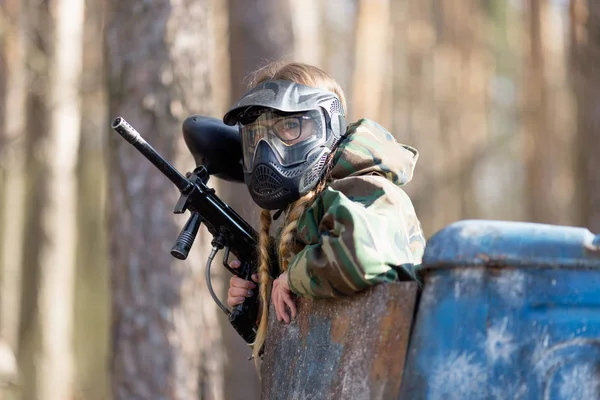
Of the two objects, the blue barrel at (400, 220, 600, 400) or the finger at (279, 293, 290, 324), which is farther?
the finger at (279, 293, 290, 324)

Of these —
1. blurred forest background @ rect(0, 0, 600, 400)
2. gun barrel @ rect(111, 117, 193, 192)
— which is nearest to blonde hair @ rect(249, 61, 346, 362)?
gun barrel @ rect(111, 117, 193, 192)

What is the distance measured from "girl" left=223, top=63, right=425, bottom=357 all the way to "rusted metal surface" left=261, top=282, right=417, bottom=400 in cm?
7

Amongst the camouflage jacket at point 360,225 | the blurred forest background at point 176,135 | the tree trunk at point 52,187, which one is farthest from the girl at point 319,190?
the tree trunk at point 52,187

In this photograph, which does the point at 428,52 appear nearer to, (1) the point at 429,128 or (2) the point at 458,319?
(1) the point at 429,128

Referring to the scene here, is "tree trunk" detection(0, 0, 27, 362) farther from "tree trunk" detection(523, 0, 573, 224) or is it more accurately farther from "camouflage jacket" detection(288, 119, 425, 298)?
"camouflage jacket" detection(288, 119, 425, 298)

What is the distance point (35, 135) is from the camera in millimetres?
11727

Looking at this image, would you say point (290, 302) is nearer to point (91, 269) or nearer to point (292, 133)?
point (292, 133)

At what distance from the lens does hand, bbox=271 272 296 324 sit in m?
2.94

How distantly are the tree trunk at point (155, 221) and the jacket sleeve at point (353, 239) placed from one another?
2538 millimetres

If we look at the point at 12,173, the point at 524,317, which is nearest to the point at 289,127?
the point at 524,317

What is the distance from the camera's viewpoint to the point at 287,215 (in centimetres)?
328

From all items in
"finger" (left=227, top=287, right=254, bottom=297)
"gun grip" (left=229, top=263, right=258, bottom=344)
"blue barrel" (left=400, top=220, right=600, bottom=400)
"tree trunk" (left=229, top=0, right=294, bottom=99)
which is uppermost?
"tree trunk" (left=229, top=0, right=294, bottom=99)

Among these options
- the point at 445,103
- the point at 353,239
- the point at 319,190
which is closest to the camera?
the point at 353,239

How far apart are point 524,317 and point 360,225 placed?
2.01 feet
